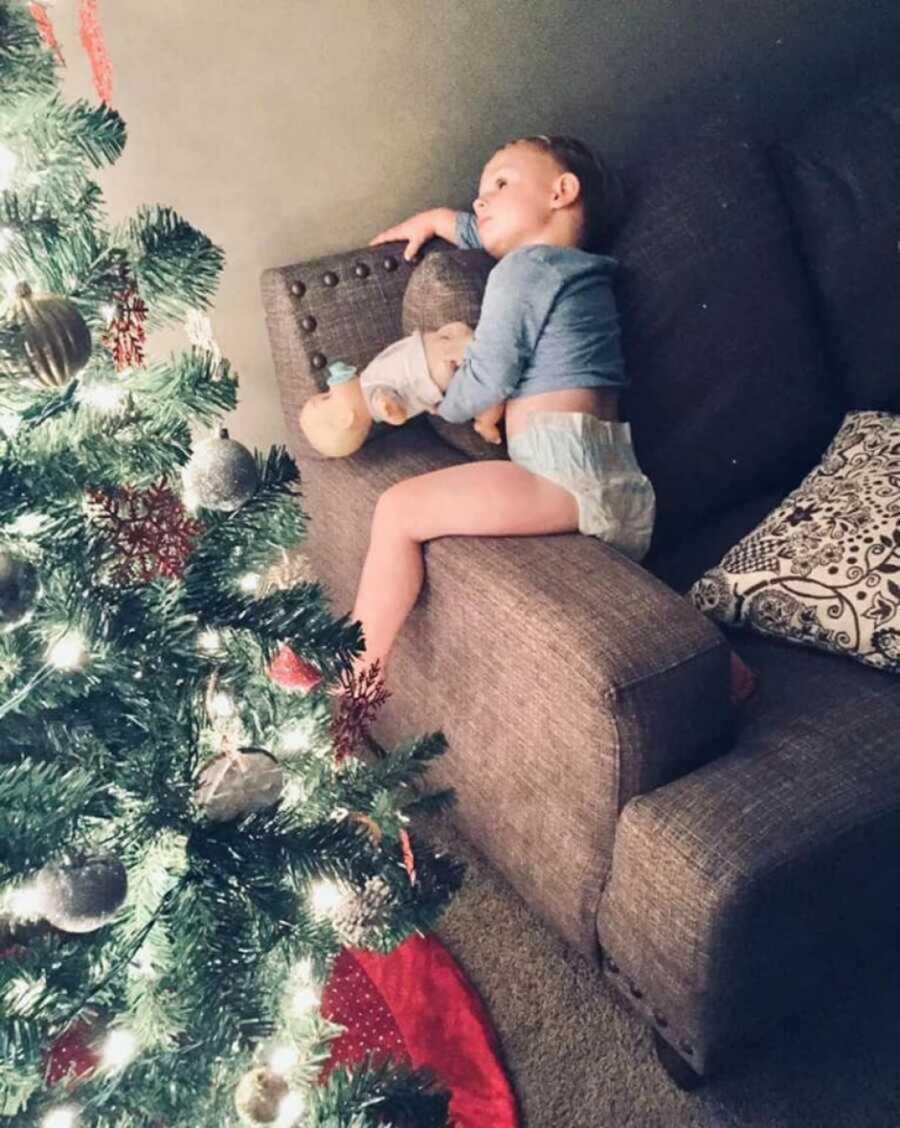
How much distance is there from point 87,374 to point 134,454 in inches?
4.0

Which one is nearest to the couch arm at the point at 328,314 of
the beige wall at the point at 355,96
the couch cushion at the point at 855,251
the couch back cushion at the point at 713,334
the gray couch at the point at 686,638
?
the gray couch at the point at 686,638

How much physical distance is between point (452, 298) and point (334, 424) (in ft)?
0.88

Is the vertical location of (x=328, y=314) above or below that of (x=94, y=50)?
below

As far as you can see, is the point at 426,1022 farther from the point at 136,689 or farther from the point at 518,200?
the point at 518,200

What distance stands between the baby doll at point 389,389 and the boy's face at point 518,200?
0.62 ft

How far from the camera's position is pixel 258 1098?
3.72 feet

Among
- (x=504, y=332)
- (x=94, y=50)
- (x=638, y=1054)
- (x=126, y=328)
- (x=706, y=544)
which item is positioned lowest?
(x=638, y=1054)

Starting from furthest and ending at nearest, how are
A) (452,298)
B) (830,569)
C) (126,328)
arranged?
(452,298) → (830,569) → (126,328)

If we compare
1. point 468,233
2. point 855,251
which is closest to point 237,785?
point 468,233

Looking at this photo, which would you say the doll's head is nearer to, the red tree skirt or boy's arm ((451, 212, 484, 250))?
boy's arm ((451, 212, 484, 250))

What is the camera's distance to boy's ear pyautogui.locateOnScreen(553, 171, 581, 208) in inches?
66.3

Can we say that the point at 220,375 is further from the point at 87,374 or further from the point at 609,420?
the point at 609,420

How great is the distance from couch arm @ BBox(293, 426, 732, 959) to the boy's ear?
43cm

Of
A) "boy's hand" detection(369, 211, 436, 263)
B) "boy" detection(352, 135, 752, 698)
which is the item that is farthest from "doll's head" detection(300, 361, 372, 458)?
"boy's hand" detection(369, 211, 436, 263)
